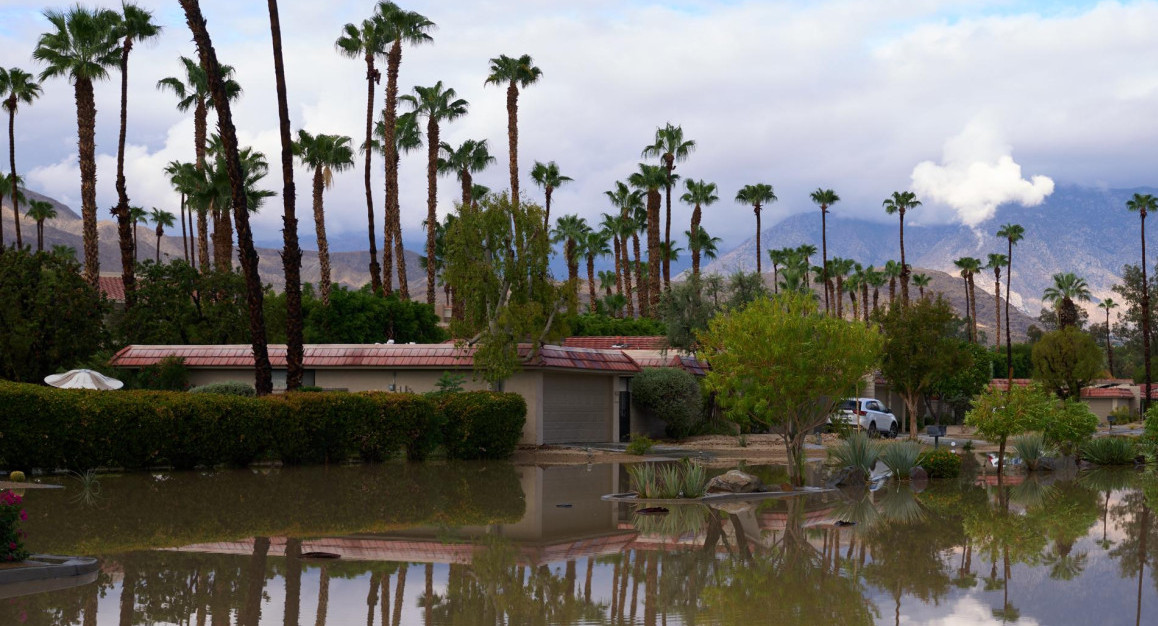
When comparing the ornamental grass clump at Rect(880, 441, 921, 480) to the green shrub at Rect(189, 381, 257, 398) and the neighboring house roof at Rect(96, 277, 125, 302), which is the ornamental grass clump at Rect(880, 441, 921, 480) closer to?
the green shrub at Rect(189, 381, 257, 398)

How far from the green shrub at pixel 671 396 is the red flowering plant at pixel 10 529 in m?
31.7

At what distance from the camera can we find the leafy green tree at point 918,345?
139 feet

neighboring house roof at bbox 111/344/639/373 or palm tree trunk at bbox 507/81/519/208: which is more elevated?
palm tree trunk at bbox 507/81/519/208

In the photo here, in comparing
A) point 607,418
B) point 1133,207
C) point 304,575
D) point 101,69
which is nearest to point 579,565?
point 304,575

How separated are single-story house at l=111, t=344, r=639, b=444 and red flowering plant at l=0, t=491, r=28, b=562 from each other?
Answer: 24.2 meters

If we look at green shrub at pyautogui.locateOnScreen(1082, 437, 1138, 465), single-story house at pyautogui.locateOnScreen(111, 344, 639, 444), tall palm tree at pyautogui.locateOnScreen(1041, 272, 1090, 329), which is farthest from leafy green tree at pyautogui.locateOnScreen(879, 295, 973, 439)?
tall palm tree at pyautogui.locateOnScreen(1041, 272, 1090, 329)

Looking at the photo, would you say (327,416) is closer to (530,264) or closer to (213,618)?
(530,264)

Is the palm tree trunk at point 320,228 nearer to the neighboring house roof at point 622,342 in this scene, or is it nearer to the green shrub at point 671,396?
the neighboring house roof at point 622,342

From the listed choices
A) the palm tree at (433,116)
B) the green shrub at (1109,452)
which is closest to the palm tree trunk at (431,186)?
the palm tree at (433,116)

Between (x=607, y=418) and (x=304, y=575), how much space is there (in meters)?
29.8

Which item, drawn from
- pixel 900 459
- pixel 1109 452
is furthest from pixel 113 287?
pixel 900 459

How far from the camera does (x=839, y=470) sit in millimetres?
25766

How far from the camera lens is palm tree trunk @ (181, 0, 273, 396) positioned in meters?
31.8

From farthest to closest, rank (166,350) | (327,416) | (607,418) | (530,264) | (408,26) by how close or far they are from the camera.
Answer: (408,26) < (607,418) < (166,350) < (530,264) < (327,416)
